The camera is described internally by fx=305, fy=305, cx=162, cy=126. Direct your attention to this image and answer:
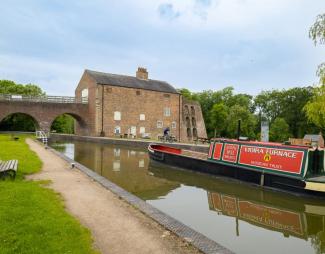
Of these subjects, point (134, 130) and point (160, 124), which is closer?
point (134, 130)

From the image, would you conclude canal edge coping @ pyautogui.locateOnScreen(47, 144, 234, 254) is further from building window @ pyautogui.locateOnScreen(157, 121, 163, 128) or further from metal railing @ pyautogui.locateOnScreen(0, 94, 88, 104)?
building window @ pyautogui.locateOnScreen(157, 121, 163, 128)

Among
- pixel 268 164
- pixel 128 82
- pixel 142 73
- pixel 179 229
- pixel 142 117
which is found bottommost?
pixel 179 229

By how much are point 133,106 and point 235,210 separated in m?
28.6

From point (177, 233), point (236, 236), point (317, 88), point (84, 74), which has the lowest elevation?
point (236, 236)

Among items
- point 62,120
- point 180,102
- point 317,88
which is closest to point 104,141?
point 180,102

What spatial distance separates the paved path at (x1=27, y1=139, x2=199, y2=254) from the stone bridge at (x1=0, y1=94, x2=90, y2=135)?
82.3 ft

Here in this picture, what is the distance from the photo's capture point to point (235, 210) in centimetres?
805

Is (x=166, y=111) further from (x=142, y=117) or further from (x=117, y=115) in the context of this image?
(x=117, y=115)

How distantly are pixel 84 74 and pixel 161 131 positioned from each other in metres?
11.5

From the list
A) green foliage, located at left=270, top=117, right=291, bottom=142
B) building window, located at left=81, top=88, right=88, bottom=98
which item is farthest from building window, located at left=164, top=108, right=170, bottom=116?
green foliage, located at left=270, top=117, right=291, bottom=142

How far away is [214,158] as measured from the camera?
12.6 m

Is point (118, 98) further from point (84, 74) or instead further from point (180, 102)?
point (180, 102)

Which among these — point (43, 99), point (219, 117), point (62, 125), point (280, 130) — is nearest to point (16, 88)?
point (62, 125)

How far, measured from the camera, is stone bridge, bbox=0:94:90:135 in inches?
1172
